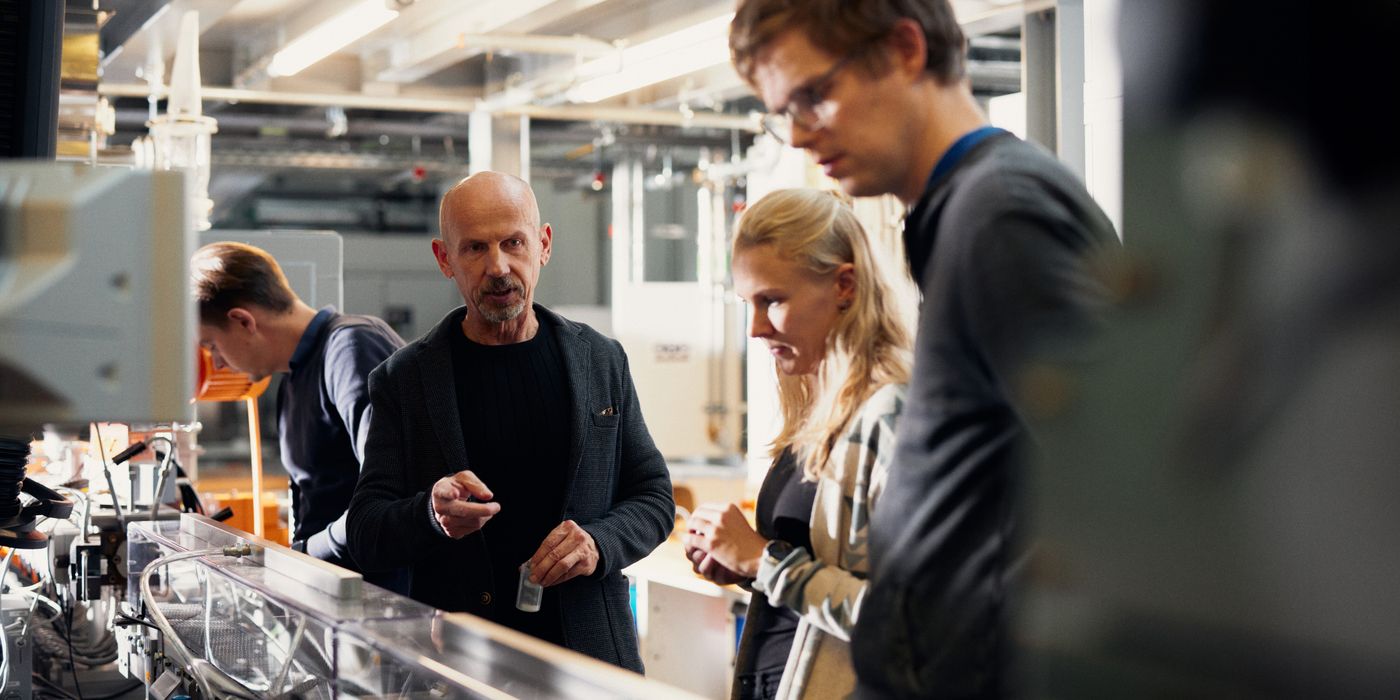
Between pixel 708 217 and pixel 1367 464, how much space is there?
7580 mm

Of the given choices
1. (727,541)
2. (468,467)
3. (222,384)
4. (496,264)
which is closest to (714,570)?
(727,541)

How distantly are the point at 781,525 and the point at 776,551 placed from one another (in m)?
0.08

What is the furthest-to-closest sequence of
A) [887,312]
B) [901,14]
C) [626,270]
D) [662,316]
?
[626,270] → [662,316] → [887,312] → [901,14]

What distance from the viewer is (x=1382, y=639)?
53 cm

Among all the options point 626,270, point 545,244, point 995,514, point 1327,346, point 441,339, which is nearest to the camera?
point 1327,346

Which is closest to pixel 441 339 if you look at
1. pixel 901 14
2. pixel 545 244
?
pixel 545 244

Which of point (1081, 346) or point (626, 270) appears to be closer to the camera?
point (1081, 346)

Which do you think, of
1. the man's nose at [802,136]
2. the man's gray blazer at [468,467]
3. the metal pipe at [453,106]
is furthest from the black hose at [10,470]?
the metal pipe at [453,106]

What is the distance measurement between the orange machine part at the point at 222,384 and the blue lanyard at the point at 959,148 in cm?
251

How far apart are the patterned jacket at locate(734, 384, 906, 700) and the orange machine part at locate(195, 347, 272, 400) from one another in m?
2.16

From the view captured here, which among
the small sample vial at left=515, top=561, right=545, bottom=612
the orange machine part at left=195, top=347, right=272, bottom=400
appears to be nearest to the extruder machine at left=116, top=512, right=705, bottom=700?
the small sample vial at left=515, top=561, right=545, bottom=612

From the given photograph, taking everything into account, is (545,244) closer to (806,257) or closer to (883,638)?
(806,257)

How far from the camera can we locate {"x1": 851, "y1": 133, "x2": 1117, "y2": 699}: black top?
28.1 inches

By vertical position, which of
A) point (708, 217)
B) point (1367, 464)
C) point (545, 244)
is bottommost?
point (1367, 464)
